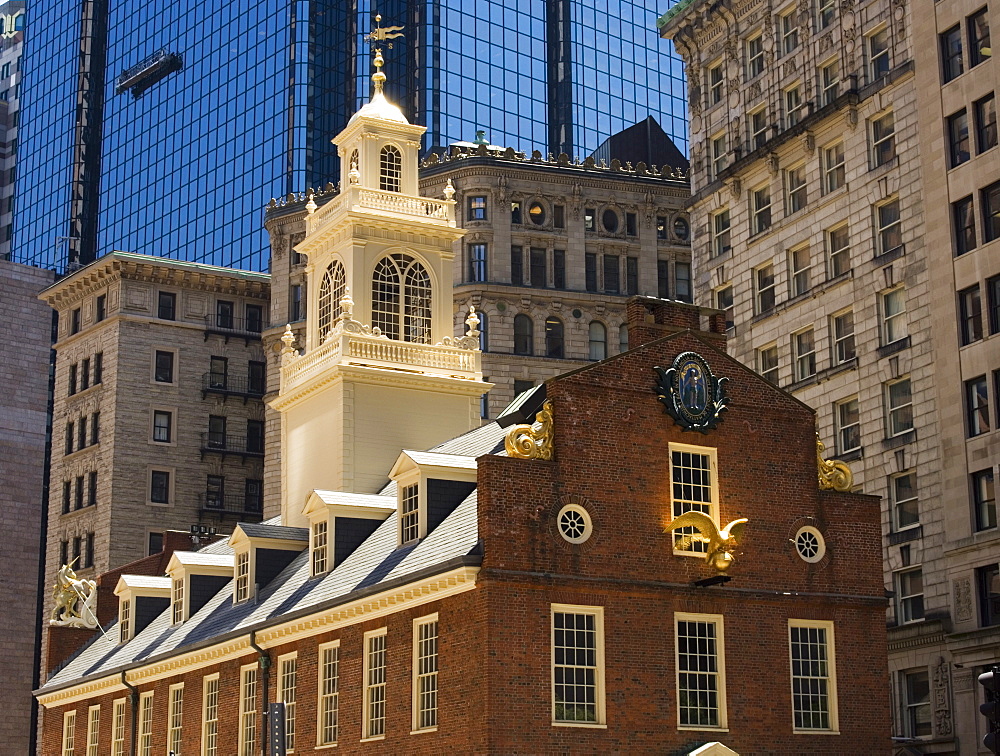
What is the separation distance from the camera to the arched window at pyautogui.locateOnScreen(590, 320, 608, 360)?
311 ft

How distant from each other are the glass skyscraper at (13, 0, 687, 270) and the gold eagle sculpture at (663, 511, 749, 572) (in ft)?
295

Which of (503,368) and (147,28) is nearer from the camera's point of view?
(503,368)

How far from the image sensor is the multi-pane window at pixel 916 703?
60072mm

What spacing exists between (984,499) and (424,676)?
81.0 ft

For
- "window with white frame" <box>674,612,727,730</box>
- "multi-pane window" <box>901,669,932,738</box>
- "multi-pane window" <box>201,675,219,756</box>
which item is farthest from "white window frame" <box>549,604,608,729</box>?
"multi-pane window" <box>901,669,932,738</box>

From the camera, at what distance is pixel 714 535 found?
41.1 m

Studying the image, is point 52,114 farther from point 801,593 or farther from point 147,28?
point 801,593

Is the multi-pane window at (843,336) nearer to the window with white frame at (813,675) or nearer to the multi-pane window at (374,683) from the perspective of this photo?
the window with white frame at (813,675)

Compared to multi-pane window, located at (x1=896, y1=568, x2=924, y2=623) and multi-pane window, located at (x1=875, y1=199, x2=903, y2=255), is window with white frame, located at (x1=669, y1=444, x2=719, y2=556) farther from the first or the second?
multi-pane window, located at (x1=875, y1=199, x2=903, y2=255)

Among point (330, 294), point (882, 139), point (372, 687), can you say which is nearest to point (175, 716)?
point (372, 687)

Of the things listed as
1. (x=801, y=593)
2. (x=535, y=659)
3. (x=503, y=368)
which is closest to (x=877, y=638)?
(x=801, y=593)

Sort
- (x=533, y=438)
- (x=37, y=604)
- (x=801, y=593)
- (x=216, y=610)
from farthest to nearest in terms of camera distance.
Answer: (x=37, y=604)
(x=216, y=610)
(x=801, y=593)
(x=533, y=438)

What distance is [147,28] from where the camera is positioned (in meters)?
159

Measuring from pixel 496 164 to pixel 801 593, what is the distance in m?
54.3
